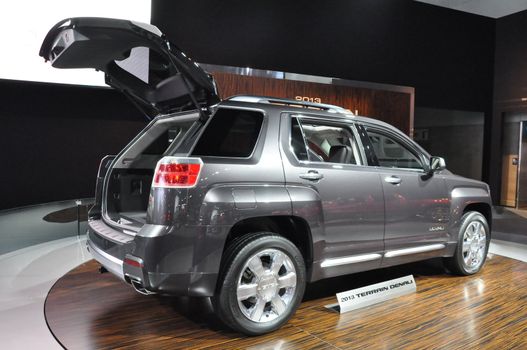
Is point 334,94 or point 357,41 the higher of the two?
point 357,41

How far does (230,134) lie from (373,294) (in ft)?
5.54

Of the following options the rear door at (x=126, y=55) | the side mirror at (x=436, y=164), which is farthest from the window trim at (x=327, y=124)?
the side mirror at (x=436, y=164)

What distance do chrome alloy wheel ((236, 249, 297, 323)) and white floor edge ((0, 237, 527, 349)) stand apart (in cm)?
115

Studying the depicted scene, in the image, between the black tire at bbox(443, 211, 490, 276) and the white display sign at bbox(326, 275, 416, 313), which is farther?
the black tire at bbox(443, 211, 490, 276)

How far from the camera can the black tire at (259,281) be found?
2.58 m

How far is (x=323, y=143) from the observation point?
3.51 metres

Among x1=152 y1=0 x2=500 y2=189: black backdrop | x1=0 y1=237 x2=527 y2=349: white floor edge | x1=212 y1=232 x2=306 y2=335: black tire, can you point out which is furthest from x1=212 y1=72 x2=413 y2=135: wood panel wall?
x1=212 y1=232 x2=306 y2=335: black tire

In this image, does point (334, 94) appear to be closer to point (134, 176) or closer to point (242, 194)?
point (134, 176)

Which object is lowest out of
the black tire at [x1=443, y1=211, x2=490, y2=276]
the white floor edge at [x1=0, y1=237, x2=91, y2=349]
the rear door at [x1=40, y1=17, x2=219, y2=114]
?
the white floor edge at [x1=0, y1=237, x2=91, y2=349]

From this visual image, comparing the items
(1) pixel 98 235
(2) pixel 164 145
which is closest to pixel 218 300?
(1) pixel 98 235

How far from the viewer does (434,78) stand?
9172 mm

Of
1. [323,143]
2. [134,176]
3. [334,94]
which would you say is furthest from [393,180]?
[334,94]

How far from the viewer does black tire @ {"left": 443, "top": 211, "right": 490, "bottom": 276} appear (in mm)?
4059

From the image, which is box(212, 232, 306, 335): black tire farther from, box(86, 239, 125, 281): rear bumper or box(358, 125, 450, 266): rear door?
box(358, 125, 450, 266): rear door
